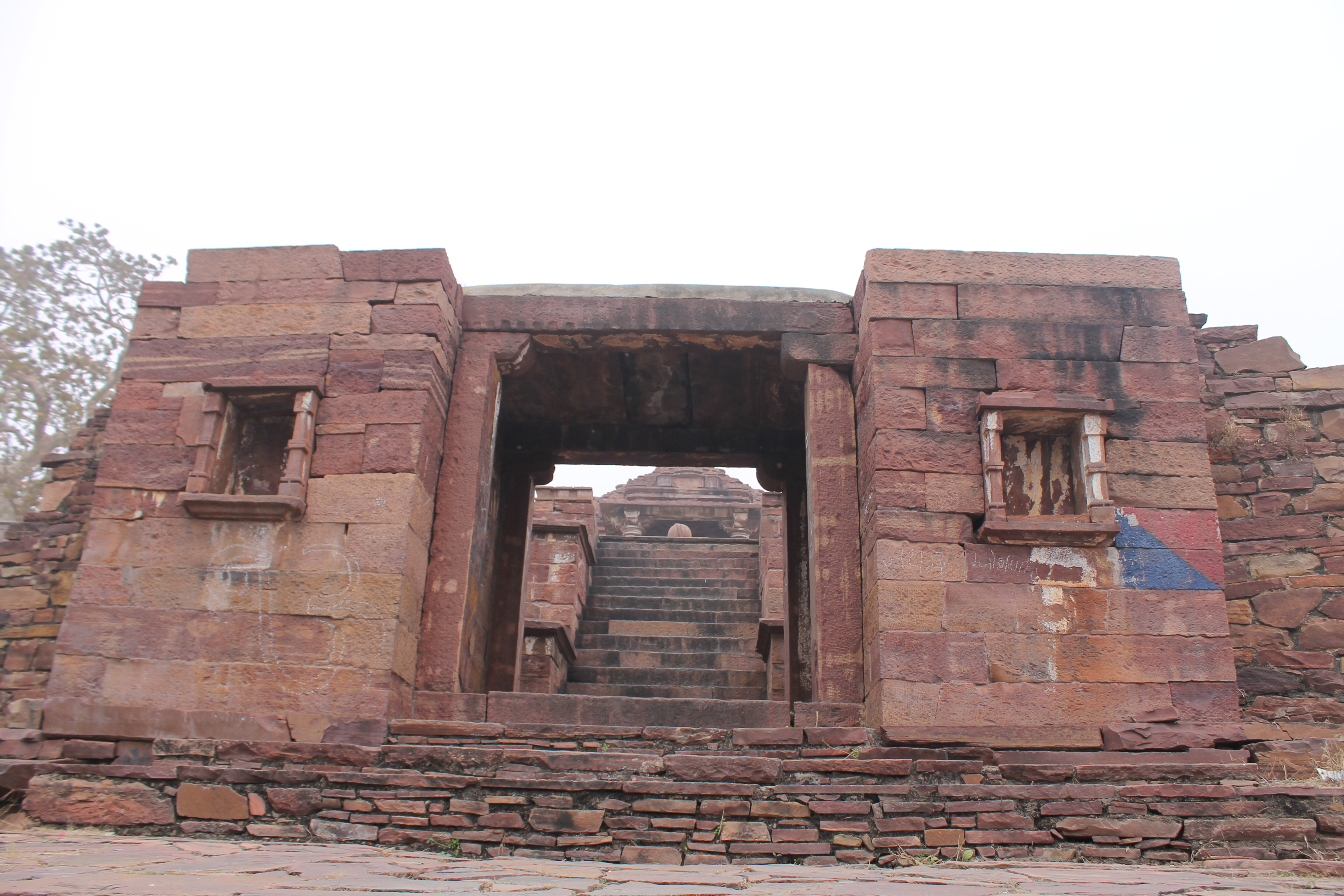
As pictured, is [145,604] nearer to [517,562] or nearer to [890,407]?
[517,562]

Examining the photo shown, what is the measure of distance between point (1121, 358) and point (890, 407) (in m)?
1.57

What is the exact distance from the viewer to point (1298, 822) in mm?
5062

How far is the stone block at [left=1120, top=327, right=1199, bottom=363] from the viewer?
6.34m

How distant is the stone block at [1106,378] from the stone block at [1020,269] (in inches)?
23.3

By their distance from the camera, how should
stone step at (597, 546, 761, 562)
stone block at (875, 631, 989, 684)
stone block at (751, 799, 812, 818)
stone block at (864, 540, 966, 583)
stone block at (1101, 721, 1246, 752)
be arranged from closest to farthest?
stone block at (751, 799, 812, 818)
stone block at (1101, 721, 1246, 752)
stone block at (875, 631, 989, 684)
stone block at (864, 540, 966, 583)
stone step at (597, 546, 761, 562)

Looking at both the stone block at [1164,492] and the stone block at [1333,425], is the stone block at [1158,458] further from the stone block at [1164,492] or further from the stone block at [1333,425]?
the stone block at [1333,425]

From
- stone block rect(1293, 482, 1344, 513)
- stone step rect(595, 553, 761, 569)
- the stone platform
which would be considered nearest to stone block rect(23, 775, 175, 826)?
the stone platform

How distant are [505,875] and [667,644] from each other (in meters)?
7.38

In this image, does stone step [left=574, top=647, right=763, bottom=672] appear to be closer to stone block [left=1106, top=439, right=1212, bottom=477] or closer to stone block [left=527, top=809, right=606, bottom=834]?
stone block [left=1106, top=439, right=1212, bottom=477]

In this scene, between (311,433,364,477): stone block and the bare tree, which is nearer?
(311,433,364,477): stone block

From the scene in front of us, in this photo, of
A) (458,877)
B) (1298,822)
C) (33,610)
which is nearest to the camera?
(458,877)

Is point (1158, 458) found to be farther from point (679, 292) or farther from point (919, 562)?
point (679, 292)

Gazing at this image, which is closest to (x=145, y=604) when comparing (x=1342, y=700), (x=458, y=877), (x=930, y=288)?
(x=458, y=877)

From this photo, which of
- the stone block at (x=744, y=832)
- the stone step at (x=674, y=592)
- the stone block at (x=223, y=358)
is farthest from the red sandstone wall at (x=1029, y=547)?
the stone step at (x=674, y=592)
